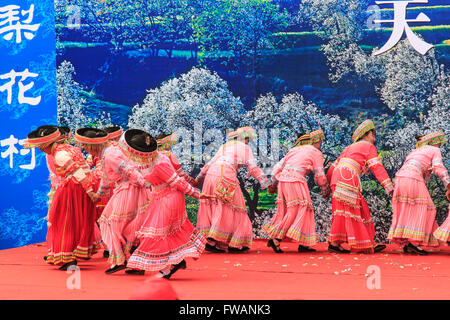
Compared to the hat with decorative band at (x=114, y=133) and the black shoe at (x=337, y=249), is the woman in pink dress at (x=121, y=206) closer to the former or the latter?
the hat with decorative band at (x=114, y=133)

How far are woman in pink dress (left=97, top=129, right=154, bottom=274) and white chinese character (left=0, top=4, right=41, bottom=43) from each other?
403 centimetres

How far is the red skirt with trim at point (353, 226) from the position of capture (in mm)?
7211

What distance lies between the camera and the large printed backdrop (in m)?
8.69

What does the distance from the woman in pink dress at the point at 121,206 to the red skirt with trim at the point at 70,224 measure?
0.39 metres

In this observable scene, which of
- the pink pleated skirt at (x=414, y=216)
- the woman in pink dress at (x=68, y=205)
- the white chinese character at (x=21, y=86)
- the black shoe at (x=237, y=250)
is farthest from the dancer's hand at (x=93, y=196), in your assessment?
the white chinese character at (x=21, y=86)

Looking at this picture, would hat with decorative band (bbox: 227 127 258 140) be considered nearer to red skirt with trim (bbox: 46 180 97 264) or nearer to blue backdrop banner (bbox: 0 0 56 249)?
red skirt with trim (bbox: 46 180 97 264)

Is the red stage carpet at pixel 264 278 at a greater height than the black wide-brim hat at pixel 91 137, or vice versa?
the black wide-brim hat at pixel 91 137

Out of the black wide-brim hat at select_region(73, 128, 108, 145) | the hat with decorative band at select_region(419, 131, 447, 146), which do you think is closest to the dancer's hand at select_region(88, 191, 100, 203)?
the black wide-brim hat at select_region(73, 128, 108, 145)

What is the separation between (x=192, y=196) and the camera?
5480 millimetres

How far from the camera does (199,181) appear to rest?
7793 mm

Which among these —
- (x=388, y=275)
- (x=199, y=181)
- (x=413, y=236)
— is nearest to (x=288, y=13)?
(x=199, y=181)

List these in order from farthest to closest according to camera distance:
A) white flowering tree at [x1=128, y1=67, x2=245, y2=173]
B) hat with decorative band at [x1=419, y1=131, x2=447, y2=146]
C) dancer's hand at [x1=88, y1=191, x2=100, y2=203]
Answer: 1. white flowering tree at [x1=128, y1=67, x2=245, y2=173]
2. hat with decorative band at [x1=419, y1=131, x2=447, y2=146]
3. dancer's hand at [x1=88, y1=191, x2=100, y2=203]

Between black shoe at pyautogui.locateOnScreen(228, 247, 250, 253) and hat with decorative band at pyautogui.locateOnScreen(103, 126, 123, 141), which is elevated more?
hat with decorative band at pyautogui.locateOnScreen(103, 126, 123, 141)
